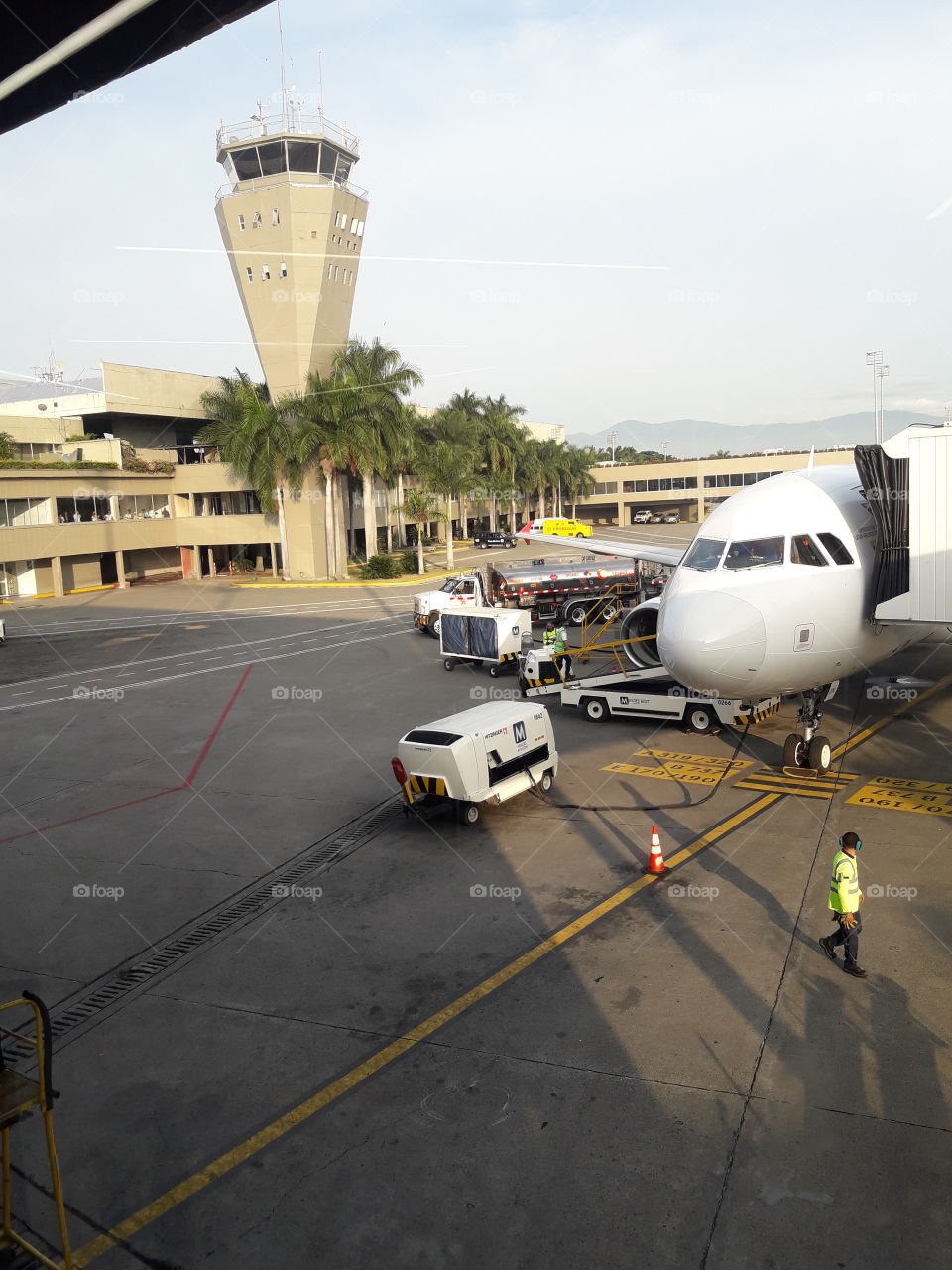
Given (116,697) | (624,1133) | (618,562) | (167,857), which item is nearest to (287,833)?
(167,857)

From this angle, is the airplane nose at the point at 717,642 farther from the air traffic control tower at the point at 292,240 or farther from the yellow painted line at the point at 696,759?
the air traffic control tower at the point at 292,240

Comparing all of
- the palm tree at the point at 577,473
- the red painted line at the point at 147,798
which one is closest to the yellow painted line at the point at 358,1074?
the red painted line at the point at 147,798

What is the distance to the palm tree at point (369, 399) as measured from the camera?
65000mm

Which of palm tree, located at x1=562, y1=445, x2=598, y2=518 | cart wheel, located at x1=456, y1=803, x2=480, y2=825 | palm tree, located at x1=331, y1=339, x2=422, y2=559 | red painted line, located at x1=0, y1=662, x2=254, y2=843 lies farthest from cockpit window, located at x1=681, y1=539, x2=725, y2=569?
palm tree, located at x1=562, y1=445, x2=598, y2=518

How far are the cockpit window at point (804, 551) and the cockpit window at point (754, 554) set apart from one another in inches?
9.7

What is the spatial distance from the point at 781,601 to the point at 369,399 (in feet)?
170

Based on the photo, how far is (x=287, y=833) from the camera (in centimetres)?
1881

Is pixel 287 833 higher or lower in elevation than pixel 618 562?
lower

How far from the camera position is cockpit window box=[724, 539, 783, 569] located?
18750 mm

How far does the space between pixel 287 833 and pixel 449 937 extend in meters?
6.03

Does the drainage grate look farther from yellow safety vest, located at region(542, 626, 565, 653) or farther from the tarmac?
yellow safety vest, located at region(542, 626, 565, 653)

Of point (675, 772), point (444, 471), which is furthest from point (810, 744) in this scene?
point (444, 471)

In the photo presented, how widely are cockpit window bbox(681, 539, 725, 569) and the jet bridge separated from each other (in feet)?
11.0

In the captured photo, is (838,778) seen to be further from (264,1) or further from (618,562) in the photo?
(618,562)
